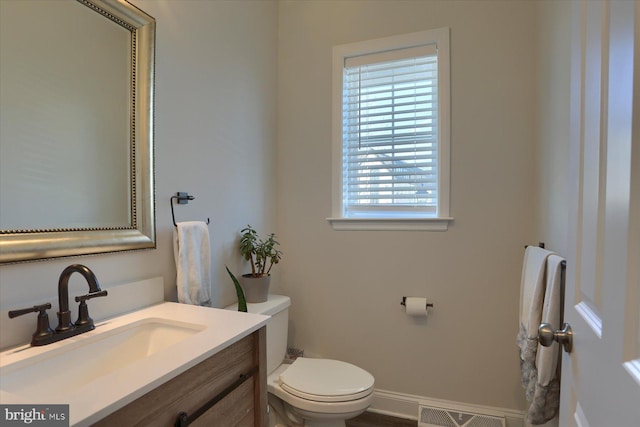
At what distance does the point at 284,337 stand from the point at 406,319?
28.8 inches

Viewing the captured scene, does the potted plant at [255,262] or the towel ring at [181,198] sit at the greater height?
the towel ring at [181,198]

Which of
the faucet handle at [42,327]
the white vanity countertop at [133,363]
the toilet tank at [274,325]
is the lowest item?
the toilet tank at [274,325]

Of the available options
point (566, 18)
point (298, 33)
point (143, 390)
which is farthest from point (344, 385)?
point (298, 33)

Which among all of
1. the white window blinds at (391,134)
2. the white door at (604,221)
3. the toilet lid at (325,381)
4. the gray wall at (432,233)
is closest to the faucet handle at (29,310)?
the toilet lid at (325,381)

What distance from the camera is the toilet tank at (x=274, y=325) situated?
1730 millimetres

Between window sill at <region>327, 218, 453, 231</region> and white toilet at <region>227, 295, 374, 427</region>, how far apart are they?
23.6 inches

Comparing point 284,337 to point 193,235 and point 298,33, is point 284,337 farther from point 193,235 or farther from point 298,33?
point 298,33

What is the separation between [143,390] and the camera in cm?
72

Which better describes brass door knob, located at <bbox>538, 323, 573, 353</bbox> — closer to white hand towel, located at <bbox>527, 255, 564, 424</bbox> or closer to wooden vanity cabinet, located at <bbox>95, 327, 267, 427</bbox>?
white hand towel, located at <bbox>527, 255, 564, 424</bbox>

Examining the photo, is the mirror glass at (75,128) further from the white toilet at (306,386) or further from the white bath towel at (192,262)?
the white toilet at (306,386)

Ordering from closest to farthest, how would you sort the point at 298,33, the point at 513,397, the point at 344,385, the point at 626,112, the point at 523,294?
the point at 626,112, the point at 523,294, the point at 344,385, the point at 513,397, the point at 298,33

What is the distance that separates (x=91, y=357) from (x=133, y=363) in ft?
0.64

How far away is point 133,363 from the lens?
90 centimetres

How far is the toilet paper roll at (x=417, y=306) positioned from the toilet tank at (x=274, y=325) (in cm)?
70
